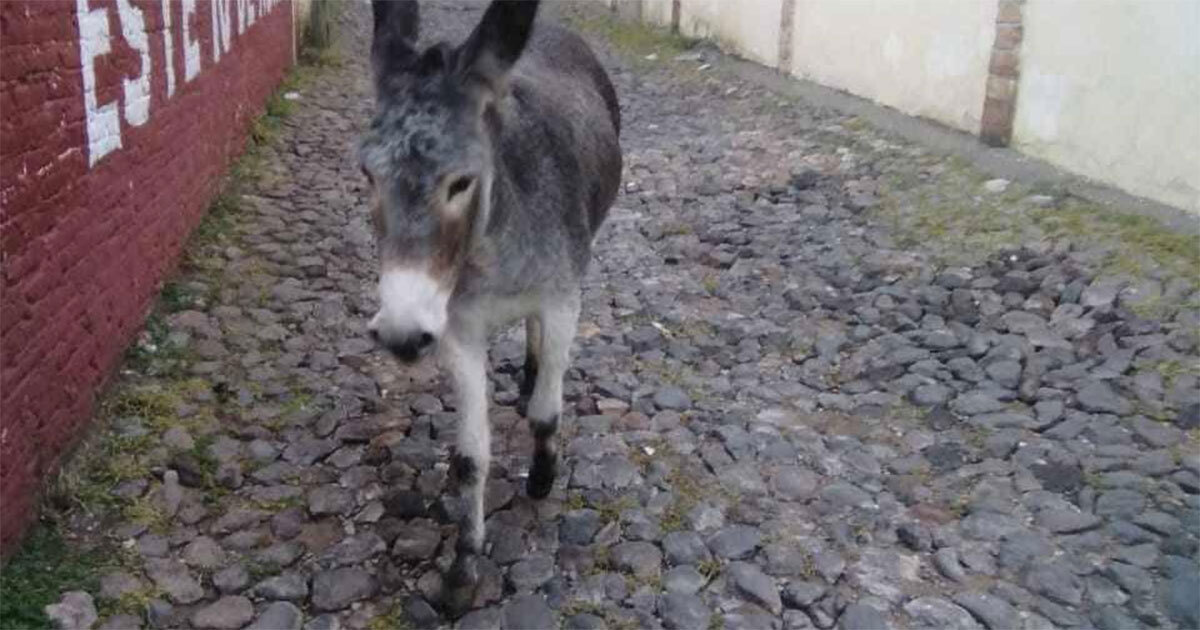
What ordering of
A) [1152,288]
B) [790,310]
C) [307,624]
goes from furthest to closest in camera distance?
1. [790,310]
2. [1152,288]
3. [307,624]

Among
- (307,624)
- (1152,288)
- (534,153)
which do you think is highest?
(534,153)

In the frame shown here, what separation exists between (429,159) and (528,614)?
1.51m

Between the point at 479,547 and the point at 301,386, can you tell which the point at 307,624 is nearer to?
the point at 479,547

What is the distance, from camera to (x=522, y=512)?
3828mm

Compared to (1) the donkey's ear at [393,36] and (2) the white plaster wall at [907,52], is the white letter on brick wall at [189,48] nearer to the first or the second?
(1) the donkey's ear at [393,36]

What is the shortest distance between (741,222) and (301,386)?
3.60 meters

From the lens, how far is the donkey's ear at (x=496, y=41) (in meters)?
2.91

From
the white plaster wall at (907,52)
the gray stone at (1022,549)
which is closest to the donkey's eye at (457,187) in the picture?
the gray stone at (1022,549)

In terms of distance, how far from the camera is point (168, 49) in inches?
219

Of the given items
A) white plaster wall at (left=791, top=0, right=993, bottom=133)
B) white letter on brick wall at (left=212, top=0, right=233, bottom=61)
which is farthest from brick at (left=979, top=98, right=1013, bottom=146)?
white letter on brick wall at (left=212, top=0, right=233, bottom=61)

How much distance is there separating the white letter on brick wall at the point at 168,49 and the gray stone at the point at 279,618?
3.37 m

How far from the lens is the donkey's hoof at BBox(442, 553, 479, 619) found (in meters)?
3.28

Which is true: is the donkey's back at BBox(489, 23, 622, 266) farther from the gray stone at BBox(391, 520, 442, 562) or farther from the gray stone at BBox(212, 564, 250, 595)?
the gray stone at BBox(212, 564, 250, 595)

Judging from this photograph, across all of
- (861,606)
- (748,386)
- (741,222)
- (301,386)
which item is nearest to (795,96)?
(741,222)
